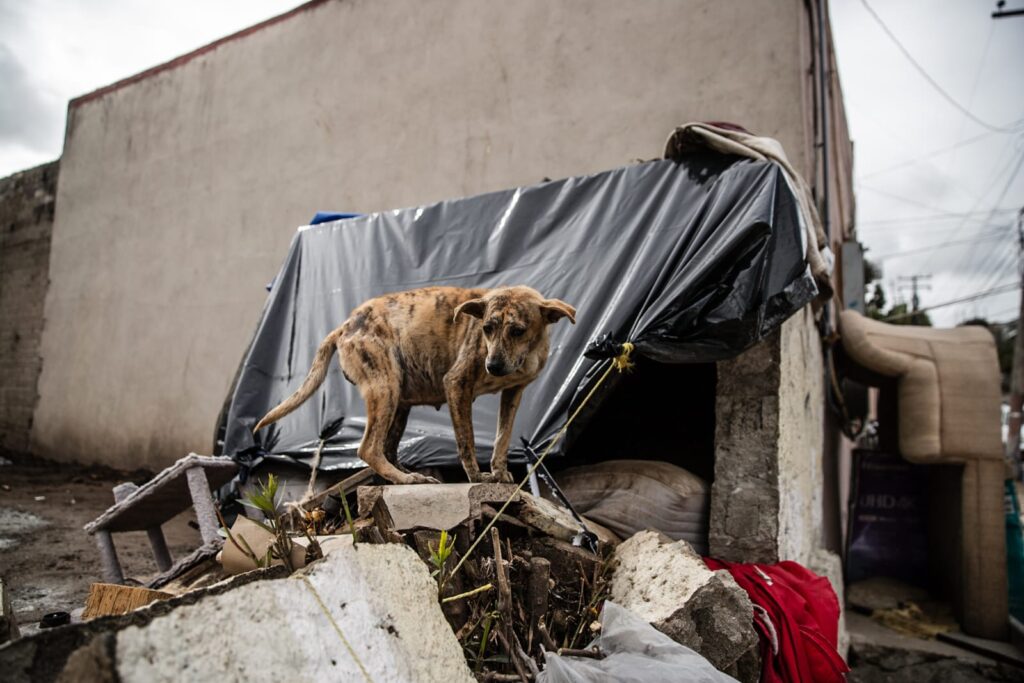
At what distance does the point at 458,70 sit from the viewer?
7.09 meters

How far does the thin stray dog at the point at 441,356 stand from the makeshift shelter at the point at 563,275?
462 millimetres

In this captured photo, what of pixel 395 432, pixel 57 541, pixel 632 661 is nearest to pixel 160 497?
pixel 395 432

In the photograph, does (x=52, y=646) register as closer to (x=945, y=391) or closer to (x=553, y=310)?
(x=553, y=310)

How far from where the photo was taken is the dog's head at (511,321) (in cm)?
232

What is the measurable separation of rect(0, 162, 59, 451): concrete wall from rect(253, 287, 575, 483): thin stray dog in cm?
1061

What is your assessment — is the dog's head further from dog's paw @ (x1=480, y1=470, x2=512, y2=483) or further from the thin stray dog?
dog's paw @ (x1=480, y1=470, x2=512, y2=483)

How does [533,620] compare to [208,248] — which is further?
[208,248]

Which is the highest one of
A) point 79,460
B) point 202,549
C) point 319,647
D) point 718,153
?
point 718,153

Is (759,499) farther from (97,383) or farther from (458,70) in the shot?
(97,383)

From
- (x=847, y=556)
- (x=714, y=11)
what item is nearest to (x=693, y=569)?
(x=714, y=11)

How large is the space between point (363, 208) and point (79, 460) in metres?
6.11

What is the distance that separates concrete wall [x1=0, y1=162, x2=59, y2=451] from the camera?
10.7 metres

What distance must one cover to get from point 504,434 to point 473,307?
0.57 m

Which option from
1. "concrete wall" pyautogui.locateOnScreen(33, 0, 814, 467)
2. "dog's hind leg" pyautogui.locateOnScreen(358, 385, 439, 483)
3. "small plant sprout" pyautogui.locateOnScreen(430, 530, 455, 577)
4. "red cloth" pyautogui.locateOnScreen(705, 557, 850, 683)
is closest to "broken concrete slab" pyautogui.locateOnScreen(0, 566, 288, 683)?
"small plant sprout" pyautogui.locateOnScreen(430, 530, 455, 577)
